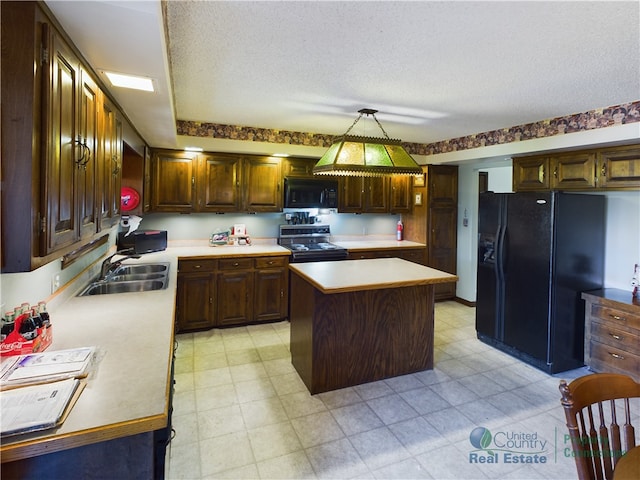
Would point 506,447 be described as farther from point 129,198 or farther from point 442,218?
point 129,198

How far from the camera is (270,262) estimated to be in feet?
14.3

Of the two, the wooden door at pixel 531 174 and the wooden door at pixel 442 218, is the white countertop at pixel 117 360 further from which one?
the wooden door at pixel 442 218

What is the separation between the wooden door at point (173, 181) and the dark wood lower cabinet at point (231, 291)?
0.73m

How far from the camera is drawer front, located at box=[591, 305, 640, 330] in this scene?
9.56ft

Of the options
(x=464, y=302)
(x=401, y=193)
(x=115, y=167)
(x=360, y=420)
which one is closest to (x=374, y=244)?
(x=401, y=193)

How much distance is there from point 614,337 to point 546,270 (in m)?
0.75

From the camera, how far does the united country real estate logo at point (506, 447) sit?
2166 mm

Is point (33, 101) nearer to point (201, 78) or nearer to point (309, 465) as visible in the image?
point (201, 78)

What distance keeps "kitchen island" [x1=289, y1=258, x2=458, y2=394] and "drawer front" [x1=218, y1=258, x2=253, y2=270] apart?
3.65ft

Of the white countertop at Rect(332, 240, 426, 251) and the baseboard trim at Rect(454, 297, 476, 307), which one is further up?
the white countertop at Rect(332, 240, 426, 251)

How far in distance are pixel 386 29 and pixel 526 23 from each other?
704 millimetres

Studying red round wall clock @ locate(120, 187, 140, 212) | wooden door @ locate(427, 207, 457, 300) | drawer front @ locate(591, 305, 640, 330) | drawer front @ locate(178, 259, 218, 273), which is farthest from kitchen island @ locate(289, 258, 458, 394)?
wooden door @ locate(427, 207, 457, 300)

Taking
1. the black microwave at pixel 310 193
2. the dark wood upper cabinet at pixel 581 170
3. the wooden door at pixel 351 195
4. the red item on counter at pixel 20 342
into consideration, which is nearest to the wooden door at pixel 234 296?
the black microwave at pixel 310 193

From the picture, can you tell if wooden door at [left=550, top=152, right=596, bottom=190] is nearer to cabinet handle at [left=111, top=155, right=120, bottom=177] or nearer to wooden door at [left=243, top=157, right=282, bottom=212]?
wooden door at [left=243, top=157, right=282, bottom=212]
